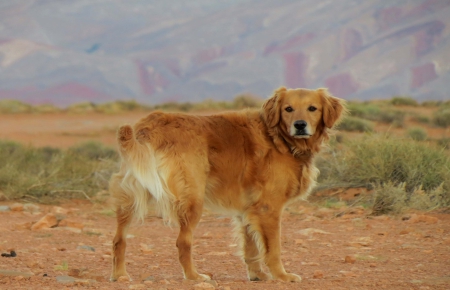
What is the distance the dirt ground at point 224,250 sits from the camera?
6.48 meters

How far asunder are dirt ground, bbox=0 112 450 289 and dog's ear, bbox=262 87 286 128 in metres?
1.47

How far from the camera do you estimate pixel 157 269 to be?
7.71 m

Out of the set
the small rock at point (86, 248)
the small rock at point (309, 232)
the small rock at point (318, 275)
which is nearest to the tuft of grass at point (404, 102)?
the small rock at point (309, 232)

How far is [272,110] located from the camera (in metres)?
7.21

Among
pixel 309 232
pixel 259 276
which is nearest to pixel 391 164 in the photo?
pixel 309 232

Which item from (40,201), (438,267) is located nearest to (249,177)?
(438,267)

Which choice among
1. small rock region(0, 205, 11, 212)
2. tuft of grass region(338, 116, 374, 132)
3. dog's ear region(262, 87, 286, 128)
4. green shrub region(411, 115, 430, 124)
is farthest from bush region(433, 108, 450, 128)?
dog's ear region(262, 87, 286, 128)

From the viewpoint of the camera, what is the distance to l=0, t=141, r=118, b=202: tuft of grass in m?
13.6

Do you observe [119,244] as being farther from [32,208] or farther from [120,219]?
[32,208]

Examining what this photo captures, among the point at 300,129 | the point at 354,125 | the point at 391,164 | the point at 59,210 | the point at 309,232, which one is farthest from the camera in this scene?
the point at 354,125

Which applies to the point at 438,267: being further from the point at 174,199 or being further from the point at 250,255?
the point at 174,199

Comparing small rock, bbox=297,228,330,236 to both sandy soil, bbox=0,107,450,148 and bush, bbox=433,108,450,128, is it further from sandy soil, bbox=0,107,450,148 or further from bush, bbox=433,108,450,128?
bush, bbox=433,108,450,128

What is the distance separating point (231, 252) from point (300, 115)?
93.5 inches

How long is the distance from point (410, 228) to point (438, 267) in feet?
7.74
